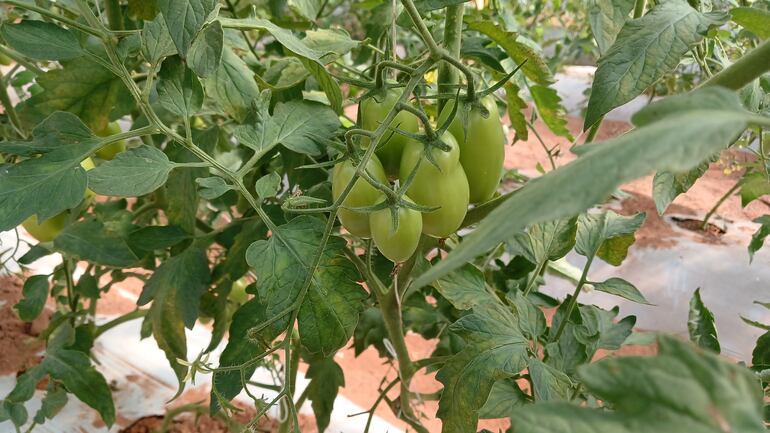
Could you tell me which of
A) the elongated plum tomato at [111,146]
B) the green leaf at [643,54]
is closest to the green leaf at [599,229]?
the green leaf at [643,54]

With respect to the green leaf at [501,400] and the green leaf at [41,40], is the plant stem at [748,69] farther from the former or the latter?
the green leaf at [41,40]

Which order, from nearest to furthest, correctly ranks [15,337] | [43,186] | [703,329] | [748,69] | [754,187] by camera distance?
[748,69]
[43,186]
[703,329]
[754,187]
[15,337]

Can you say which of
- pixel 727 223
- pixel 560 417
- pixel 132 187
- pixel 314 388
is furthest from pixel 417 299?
pixel 727 223

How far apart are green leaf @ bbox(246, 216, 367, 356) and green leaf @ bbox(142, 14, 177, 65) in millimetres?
173

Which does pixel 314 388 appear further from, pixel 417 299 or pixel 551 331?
pixel 551 331

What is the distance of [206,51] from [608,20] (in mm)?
326

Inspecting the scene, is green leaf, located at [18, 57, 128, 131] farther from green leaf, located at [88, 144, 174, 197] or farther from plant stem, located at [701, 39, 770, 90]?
plant stem, located at [701, 39, 770, 90]

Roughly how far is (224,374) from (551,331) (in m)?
0.33

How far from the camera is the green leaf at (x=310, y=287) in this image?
473mm

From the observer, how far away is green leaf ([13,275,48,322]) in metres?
0.83

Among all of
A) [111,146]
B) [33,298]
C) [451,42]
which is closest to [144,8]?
[111,146]

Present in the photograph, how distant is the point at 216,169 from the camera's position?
1.68 ft

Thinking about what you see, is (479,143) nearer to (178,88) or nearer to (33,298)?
(178,88)

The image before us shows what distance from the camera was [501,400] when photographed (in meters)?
0.50
